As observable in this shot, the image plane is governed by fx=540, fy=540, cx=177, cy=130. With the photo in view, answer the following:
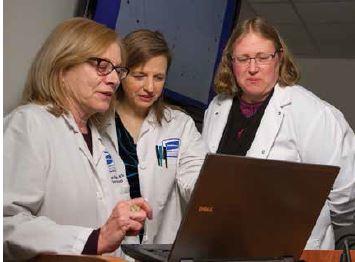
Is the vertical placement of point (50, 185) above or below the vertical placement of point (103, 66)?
below

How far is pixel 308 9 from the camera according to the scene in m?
4.25

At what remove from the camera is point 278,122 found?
1996 millimetres

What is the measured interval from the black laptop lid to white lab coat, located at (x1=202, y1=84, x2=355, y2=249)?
2.43 feet

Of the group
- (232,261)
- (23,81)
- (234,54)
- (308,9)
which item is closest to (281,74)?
(234,54)

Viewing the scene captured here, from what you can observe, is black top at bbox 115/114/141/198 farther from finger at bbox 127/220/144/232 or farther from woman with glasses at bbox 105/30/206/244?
finger at bbox 127/220/144/232

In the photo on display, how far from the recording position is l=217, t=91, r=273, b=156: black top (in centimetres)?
200

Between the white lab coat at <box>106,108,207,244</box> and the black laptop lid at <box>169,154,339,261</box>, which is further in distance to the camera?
the white lab coat at <box>106,108,207,244</box>

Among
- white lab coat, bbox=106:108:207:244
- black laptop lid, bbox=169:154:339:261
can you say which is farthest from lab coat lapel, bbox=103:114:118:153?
black laptop lid, bbox=169:154:339:261

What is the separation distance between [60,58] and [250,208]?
72 cm

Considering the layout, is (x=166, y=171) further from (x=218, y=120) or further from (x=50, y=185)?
(x=50, y=185)

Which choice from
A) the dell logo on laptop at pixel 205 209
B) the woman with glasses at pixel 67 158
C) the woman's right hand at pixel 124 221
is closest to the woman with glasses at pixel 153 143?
the woman with glasses at pixel 67 158

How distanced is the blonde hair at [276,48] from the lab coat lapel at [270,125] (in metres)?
0.07

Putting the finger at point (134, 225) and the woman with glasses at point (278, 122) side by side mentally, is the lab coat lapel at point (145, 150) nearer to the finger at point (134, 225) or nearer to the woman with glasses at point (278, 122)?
the woman with glasses at point (278, 122)

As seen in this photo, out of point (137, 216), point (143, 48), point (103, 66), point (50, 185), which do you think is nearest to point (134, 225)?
point (137, 216)
